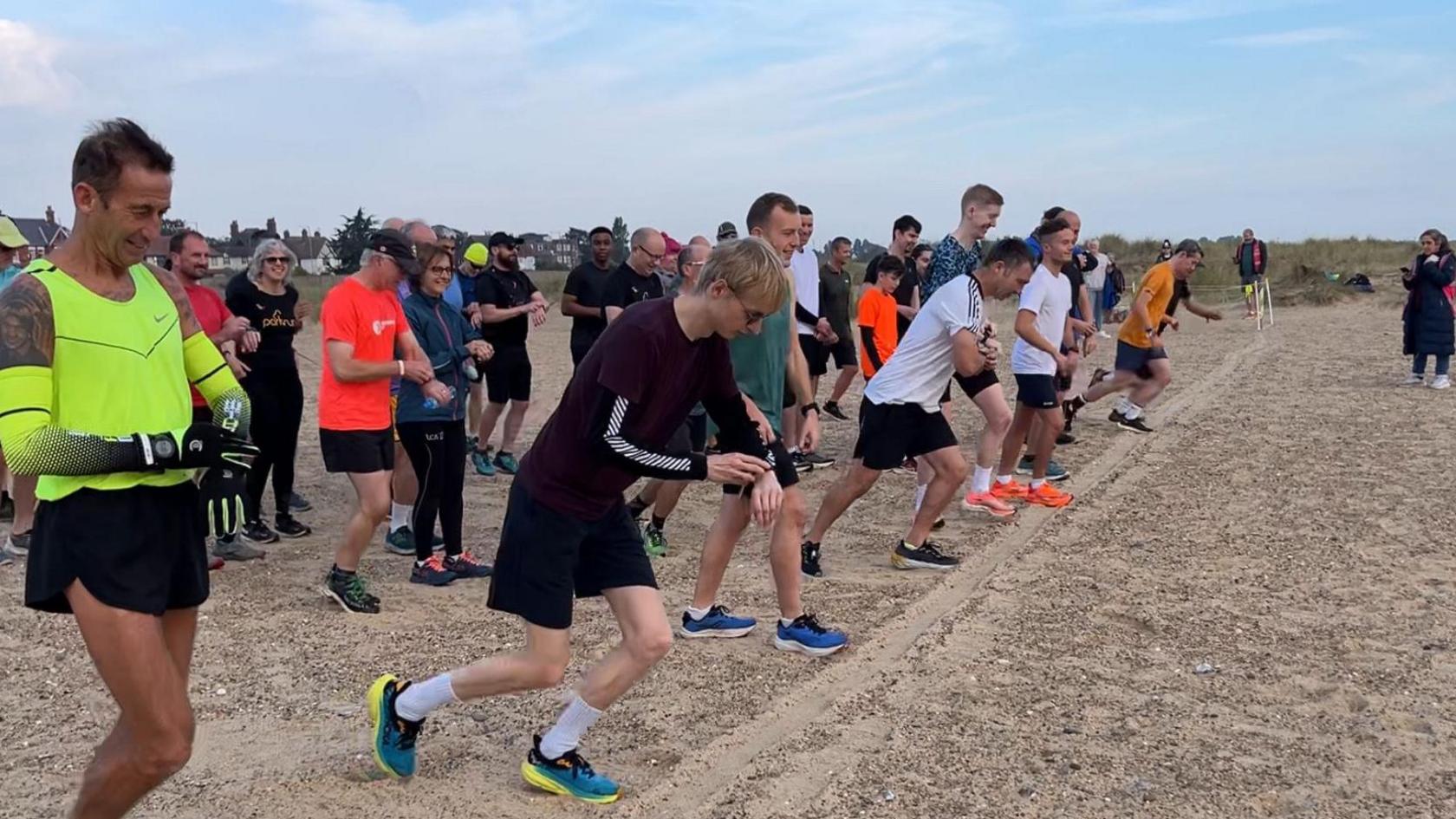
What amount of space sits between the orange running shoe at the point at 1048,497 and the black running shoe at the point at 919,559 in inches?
66.6

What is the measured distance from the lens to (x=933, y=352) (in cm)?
646

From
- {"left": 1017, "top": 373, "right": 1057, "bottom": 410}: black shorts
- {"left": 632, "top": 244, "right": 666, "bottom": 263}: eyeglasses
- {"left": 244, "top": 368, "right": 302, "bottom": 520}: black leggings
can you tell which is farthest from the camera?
{"left": 632, "top": 244, "right": 666, "bottom": 263}: eyeglasses

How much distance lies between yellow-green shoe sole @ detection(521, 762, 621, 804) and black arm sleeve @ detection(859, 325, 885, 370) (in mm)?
6033

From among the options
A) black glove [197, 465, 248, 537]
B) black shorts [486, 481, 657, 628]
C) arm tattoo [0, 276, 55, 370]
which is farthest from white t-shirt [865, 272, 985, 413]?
arm tattoo [0, 276, 55, 370]

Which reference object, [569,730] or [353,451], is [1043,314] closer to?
[353,451]

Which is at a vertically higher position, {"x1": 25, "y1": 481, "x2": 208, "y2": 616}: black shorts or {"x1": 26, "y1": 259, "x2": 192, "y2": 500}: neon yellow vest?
{"x1": 26, "y1": 259, "x2": 192, "y2": 500}: neon yellow vest

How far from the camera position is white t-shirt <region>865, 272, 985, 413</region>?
6.39m

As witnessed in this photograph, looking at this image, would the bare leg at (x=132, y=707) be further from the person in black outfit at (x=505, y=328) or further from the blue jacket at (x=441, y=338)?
the person in black outfit at (x=505, y=328)

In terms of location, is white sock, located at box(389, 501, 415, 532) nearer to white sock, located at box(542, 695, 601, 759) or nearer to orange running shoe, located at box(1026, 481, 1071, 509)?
white sock, located at box(542, 695, 601, 759)

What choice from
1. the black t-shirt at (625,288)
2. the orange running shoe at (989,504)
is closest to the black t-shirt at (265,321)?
the black t-shirt at (625,288)

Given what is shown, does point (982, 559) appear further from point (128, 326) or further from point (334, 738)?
point (128, 326)

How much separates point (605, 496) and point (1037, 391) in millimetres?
5296

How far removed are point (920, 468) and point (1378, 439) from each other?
215 inches

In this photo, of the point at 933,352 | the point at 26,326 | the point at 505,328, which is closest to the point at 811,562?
the point at 933,352
